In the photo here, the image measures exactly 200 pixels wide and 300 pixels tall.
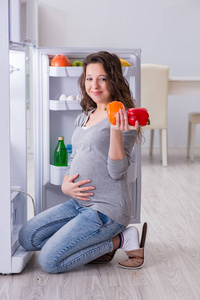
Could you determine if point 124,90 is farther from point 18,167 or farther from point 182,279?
point 182,279

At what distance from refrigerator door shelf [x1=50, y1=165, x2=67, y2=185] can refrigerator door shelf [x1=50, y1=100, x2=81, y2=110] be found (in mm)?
279

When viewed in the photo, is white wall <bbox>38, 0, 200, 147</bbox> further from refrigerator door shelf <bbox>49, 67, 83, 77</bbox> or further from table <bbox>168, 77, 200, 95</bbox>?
refrigerator door shelf <bbox>49, 67, 83, 77</bbox>

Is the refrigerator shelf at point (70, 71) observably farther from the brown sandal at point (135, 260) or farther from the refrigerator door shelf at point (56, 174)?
the brown sandal at point (135, 260)

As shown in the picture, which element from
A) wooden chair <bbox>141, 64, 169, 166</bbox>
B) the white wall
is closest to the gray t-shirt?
wooden chair <bbox>141, 64, 169, 166</bbox>

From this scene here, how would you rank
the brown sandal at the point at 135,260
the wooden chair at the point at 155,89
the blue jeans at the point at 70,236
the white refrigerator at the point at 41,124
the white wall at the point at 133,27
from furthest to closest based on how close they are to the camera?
the white wall at the point at 133,27
the wooden chair at the point at 155,89
the white refrigerator at the point at 41,124
the brown sandal at the point at 135,260
the blue jeans at the point at 70,236

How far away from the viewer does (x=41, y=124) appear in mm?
2396

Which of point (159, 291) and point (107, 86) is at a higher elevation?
point (107, 86)

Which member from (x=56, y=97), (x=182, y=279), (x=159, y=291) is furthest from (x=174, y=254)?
(x=56, y=97)

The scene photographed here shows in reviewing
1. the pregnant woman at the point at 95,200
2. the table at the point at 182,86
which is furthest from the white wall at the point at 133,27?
the pregnant woman at the point at 95,200

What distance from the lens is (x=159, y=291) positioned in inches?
70.0

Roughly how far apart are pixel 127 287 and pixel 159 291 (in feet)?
0.38

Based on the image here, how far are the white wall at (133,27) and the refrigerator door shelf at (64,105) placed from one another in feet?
10.4

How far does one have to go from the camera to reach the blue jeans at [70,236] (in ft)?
6.15

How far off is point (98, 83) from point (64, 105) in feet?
1.46
